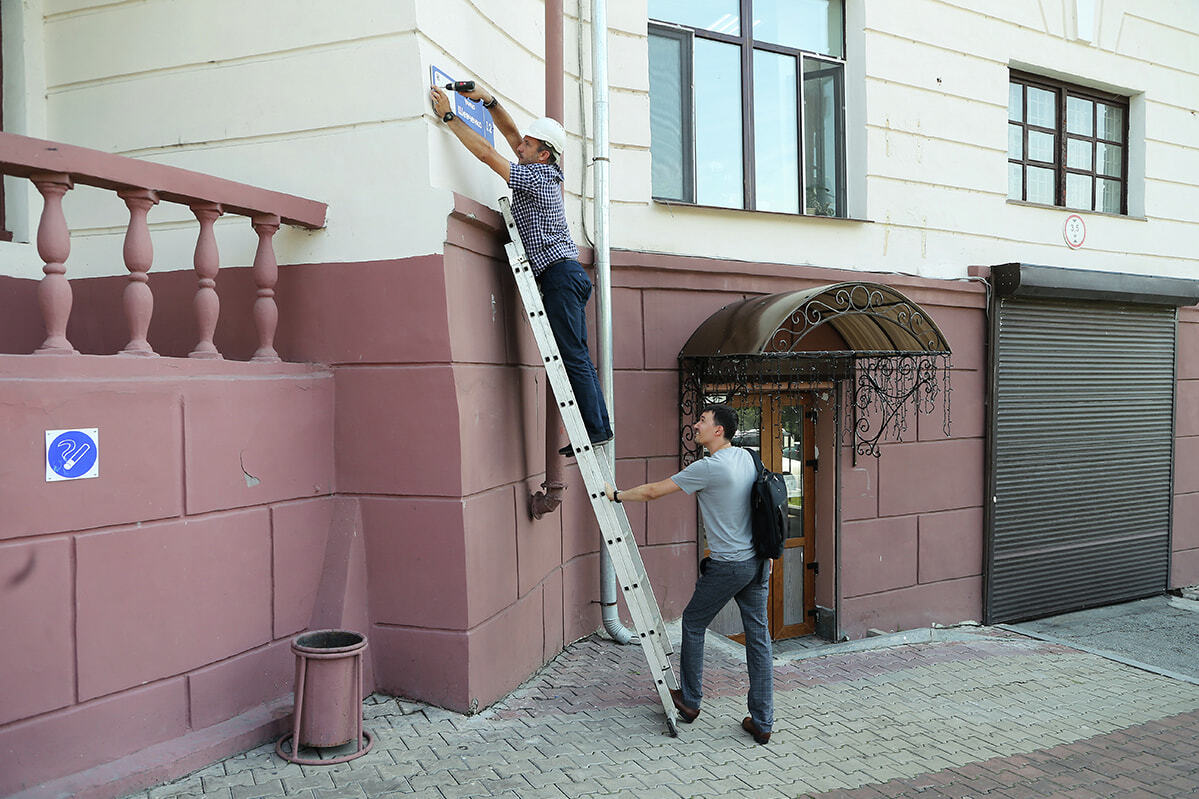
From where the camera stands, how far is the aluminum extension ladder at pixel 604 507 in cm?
470

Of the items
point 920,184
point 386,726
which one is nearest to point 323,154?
point 386,726

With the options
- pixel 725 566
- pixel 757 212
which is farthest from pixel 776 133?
pixel 725 566

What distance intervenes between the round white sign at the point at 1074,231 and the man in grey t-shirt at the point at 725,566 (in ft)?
19.6

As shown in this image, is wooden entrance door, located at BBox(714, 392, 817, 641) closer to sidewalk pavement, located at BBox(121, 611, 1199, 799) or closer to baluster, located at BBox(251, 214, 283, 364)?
sidewalk pavement, located at BBox(121, 611, 1199, 799)

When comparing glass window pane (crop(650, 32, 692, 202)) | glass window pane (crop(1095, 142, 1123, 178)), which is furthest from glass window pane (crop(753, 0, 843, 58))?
glass window pane (crop(1095, 142, 1123, 178))

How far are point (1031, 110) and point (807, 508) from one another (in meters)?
4.76

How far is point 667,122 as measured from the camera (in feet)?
22.9

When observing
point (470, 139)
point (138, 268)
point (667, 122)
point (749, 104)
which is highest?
point (749, 104)

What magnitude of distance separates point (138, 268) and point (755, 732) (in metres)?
3.77

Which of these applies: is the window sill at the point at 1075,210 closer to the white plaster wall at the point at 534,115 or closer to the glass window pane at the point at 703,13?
the white plaster wall at the point at 534,115

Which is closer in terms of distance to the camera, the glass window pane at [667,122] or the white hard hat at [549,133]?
the white hard hat at [549,133]

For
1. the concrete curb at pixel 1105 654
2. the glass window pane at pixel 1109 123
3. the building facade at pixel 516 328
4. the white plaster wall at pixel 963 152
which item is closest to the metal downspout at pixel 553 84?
the building facade at pixel 516 328

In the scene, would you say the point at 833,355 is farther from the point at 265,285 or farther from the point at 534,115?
the point at 265,285

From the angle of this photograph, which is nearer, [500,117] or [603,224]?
[500,117]
